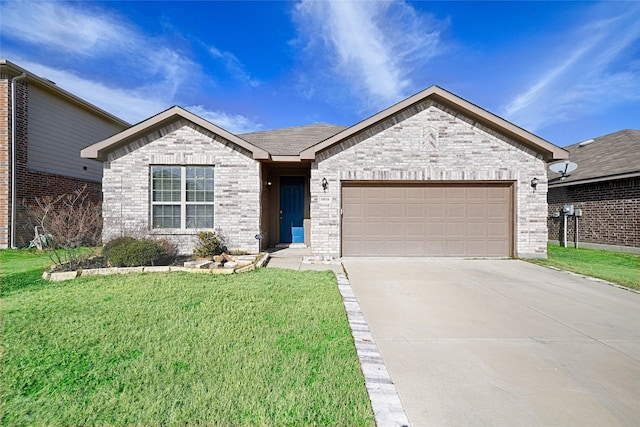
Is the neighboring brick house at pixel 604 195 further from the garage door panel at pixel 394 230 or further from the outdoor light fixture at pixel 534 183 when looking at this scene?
the garage door panel at pixel 394 230

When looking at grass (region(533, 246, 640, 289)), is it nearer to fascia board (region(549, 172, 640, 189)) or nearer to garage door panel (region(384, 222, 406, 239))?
fascia board (region(549, 172, 640, 189))

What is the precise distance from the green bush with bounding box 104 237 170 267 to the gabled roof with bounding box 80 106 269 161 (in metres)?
3.24

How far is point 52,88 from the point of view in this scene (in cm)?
1091

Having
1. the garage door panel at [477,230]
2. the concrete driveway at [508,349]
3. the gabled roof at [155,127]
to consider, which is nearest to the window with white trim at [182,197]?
the gabled roof at [155,127]

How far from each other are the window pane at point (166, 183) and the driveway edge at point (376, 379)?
281 inches

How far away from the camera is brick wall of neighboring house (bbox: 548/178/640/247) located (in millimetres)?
9633

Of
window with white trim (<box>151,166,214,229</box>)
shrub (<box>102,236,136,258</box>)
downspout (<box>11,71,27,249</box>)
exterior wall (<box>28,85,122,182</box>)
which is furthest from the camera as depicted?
exterior wall (<box>28,85,122,182</box>)

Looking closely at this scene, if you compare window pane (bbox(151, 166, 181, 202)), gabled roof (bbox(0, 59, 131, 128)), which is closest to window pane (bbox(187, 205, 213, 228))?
window pane (bbox(151, 166, 181, 202))

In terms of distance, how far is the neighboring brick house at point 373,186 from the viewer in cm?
880

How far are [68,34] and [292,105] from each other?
941 cm

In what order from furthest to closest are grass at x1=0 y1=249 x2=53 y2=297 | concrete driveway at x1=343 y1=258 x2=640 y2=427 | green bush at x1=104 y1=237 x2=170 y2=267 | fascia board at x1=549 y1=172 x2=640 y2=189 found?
fascia board at x1=549 y1=172 x2=640 y2=189 → green bush at x1=104 y1=237 x2=170 y2=267 → grass at x1=0 y1=249 x2=53 y2=297 → concrete driveway at x1=343 y1=258 x2=640 y2=427

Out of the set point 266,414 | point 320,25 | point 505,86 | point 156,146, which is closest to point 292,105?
point 320,25

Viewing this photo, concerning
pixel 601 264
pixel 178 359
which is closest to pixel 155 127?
pixel 178 359

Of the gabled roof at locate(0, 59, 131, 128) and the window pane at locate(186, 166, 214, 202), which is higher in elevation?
the gabled roof at locate(0, 59, 131, 128)
